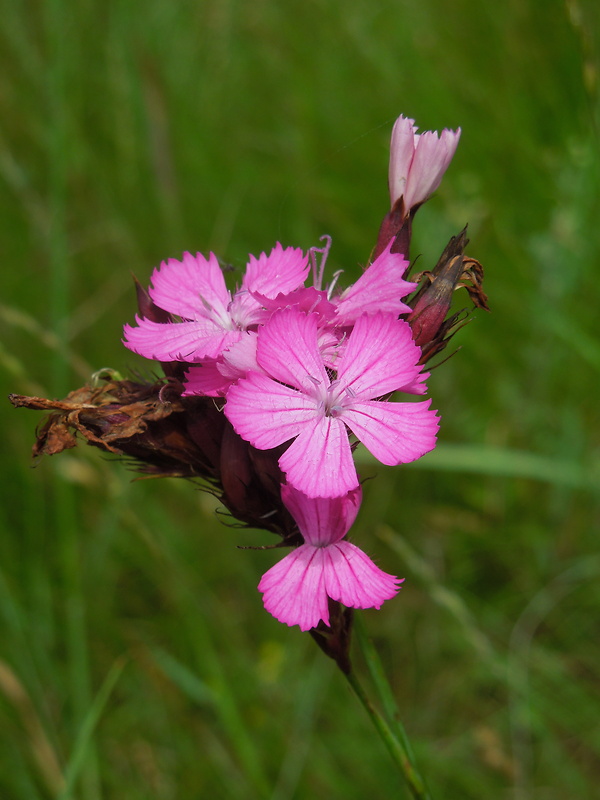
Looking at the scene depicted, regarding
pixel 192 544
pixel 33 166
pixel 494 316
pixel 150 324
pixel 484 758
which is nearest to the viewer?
pixel 150 324

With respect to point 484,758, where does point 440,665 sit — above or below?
above

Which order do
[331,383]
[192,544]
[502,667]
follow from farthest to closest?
[192,544]
[502,667]
[331,383]

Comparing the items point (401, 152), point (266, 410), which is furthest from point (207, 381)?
point (401, 152)

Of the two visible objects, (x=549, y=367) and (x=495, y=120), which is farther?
(x=495, y=120)

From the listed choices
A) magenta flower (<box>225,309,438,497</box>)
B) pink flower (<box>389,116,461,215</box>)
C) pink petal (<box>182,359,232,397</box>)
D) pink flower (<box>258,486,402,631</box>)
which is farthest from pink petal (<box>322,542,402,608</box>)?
pink flower (<box>389,116,461,215</box>)

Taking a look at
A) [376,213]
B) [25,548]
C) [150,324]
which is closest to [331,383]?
[150,324]

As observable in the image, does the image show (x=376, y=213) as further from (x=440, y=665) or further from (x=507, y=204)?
(x=440, y=665)

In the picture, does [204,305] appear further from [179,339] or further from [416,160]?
[416,160]

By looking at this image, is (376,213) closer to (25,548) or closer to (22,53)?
(22,53)

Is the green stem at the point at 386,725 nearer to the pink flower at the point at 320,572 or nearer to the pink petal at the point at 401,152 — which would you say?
the pink flower at the point at 320,572

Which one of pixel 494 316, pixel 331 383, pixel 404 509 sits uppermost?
pixel 494 316
